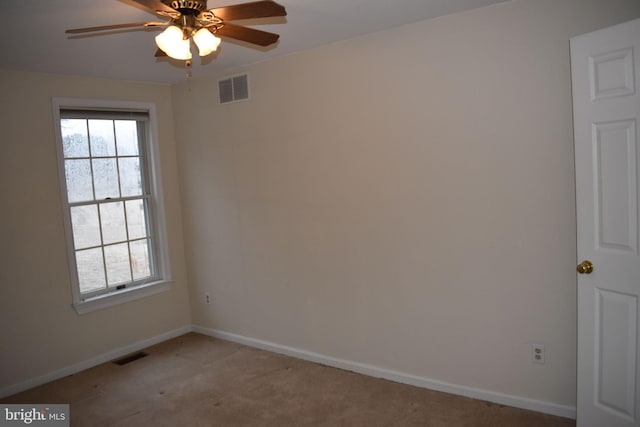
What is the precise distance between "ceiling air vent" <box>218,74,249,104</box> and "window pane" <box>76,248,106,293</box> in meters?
1.79

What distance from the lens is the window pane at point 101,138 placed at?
4043mm

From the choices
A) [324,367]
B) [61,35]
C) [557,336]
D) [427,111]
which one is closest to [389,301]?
[324,367]

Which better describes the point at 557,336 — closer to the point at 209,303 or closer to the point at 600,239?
the point at 600,239

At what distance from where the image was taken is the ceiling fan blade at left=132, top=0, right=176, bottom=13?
5.88ft

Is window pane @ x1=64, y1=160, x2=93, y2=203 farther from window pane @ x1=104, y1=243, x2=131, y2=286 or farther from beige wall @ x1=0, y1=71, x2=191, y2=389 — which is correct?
window pane @ x1=104, y1=243, x2=131, y2=286

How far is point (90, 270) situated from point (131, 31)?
2520 millimetres

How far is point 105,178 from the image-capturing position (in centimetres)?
413

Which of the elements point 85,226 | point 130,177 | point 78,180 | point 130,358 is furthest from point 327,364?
point 78,180

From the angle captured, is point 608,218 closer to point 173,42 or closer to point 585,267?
point 585,267

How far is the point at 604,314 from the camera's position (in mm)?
2326

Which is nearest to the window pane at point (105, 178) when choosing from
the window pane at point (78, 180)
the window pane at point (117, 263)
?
the window pane at point (78, 180)

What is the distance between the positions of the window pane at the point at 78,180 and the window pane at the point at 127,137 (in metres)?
0.36

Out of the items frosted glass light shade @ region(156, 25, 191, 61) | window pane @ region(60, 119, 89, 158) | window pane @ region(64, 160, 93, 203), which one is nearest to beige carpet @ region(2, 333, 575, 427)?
window pane @ region(64, 160, 93, 203)

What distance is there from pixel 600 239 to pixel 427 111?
1281mm
